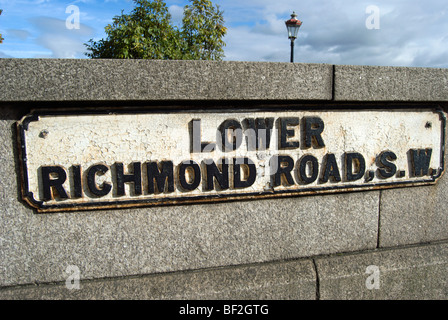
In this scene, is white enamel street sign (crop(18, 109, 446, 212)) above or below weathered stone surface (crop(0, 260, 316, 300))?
above

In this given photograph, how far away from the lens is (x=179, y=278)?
2514mm

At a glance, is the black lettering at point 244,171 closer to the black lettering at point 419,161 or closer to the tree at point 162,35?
the black lettering at point 419,161

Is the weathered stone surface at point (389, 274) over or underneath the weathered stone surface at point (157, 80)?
underneath

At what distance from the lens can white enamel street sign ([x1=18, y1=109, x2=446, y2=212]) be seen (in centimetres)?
231

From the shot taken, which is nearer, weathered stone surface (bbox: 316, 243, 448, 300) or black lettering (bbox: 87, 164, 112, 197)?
black lettering (bbox: 87, 164, 112, 197)

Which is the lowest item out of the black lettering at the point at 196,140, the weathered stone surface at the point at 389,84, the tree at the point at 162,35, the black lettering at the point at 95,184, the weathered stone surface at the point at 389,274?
the weathered stone surface at the point at 389,274

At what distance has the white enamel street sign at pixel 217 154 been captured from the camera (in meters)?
2.31

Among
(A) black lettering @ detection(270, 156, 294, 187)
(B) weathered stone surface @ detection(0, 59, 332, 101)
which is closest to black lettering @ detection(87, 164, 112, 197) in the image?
(B) weathered stone surface @ detection(0, 59, 332, 101)

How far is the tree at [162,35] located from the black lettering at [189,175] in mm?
8676

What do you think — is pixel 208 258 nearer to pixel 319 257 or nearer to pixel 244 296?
pixel 244 296

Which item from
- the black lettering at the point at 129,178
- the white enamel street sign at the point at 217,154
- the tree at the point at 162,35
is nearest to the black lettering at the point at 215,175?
the white enamel street sign at the point at 217,154

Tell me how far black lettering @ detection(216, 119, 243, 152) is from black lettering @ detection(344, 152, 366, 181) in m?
0.91

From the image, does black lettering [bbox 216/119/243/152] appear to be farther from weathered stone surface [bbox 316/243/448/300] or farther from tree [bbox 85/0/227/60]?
tree [bbox 85/0/227/60]
